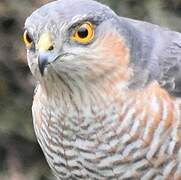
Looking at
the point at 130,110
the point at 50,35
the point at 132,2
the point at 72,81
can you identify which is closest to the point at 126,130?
the point at 130,110

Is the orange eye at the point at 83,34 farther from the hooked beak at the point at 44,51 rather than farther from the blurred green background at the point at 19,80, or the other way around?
the blurred green background at the point at 19,80

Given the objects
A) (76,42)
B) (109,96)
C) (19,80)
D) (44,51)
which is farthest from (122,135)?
(19,80)

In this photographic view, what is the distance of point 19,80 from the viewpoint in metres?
7.67

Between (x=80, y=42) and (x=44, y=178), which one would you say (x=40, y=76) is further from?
(x=44, y=178)

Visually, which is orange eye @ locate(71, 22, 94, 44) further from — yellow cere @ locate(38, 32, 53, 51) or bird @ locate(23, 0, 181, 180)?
yellow cere @ locate(38, 32, 53, 51)

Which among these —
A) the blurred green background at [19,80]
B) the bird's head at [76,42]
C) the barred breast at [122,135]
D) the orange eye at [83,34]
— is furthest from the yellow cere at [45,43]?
the blurred green background at [19,80]

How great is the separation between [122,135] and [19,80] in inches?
114

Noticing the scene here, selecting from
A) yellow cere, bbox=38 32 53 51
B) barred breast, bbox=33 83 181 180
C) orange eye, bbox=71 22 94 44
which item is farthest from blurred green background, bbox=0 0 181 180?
yellow cere, bbox=38 32 53 51

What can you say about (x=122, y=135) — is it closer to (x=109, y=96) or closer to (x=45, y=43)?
(x=109, y=96)

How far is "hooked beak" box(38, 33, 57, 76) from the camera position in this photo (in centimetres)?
440

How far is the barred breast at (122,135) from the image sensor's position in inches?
191

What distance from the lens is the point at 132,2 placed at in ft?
24.1

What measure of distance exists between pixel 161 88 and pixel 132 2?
8.45 ft

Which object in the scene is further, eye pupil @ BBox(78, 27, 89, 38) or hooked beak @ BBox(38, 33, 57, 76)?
eye pupil @ BBox(78, 27, 89, 38)
